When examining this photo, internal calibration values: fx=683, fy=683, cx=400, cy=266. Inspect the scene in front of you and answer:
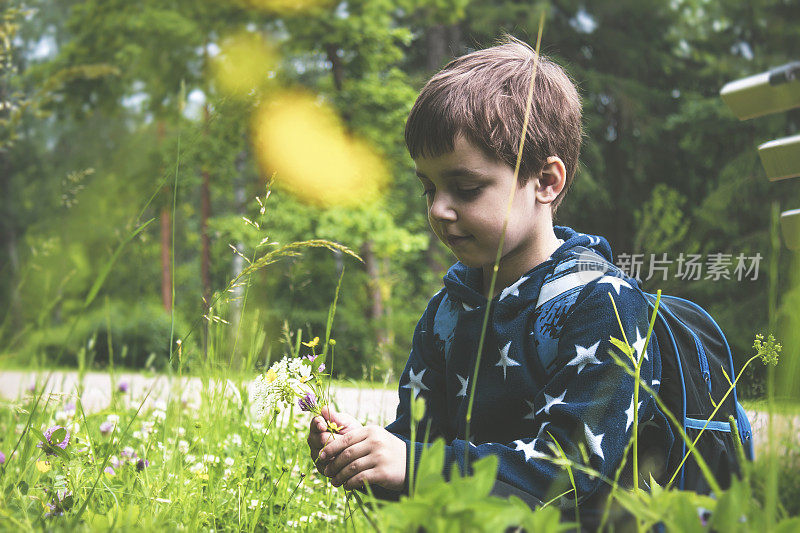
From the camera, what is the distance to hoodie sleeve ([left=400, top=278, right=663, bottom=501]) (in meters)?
1.29

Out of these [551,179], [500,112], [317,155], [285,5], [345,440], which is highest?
[285,5]

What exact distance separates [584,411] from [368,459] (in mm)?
417

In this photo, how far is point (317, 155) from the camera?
11.1m

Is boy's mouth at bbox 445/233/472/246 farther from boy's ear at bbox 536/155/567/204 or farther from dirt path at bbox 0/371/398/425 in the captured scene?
dirt path at bbox 0/371/398/425

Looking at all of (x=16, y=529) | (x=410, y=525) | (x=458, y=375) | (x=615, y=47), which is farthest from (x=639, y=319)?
(x=615, y=47)

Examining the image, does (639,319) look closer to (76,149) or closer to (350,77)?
(350,77)

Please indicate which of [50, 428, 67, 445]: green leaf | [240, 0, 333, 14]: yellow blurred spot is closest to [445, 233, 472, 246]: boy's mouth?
[50, 428, 67, 445]: green leaf

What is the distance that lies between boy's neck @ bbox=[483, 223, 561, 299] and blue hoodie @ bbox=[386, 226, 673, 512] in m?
0.06

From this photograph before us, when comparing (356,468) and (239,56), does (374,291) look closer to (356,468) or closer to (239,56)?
(239,56)

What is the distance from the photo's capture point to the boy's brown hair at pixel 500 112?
1.64m

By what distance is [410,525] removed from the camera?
76cm

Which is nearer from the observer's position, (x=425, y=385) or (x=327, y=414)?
(x=327, y=414)

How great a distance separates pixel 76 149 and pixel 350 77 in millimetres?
13513

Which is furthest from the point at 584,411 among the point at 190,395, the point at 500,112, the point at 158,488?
the point at 190,395
